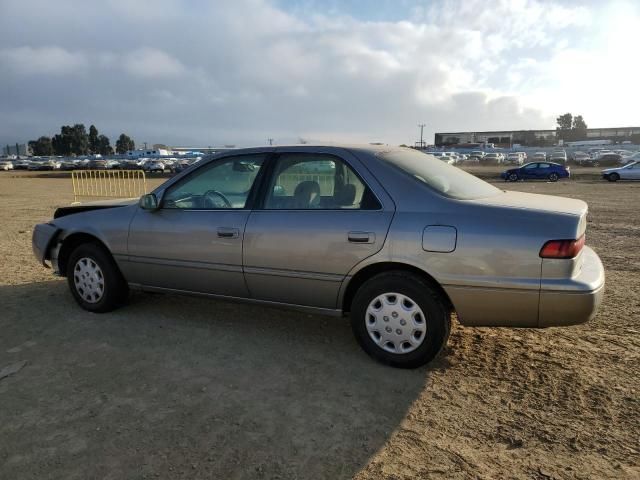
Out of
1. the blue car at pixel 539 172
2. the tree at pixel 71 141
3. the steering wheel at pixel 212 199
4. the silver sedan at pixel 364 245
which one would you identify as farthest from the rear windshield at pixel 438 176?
the tree at pixel 71 141

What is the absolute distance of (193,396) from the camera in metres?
3.17

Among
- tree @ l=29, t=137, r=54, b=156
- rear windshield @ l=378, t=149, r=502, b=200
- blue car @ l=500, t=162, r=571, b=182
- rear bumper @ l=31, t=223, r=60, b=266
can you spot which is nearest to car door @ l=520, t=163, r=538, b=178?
blue car @ l=500, t=162, r=571, b=182

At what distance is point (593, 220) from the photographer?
1150 centimetres

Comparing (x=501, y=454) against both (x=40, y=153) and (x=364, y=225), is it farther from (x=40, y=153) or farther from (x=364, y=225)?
(x=40, y=153)

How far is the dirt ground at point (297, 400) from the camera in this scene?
2.49 m

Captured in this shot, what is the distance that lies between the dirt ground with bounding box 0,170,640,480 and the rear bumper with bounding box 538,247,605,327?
20.3 inches

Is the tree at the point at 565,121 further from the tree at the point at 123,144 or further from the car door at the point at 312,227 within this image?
the car door at the point at 312,227

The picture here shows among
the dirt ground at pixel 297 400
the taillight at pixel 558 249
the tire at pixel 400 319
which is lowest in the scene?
the dirt ground at pixel 297 400

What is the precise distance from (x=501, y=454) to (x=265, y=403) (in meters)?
1.44

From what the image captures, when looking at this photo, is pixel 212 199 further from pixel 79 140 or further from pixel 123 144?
pixel 123 144

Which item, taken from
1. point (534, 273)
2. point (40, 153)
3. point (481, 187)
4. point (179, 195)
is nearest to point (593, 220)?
point (481, 187)

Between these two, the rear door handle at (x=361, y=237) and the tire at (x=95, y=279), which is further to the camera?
the tire at (x=95, y=279)

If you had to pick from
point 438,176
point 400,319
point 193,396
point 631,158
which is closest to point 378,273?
point 400,319

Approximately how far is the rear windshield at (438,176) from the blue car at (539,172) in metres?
31.7
